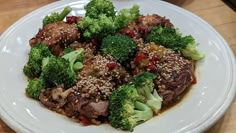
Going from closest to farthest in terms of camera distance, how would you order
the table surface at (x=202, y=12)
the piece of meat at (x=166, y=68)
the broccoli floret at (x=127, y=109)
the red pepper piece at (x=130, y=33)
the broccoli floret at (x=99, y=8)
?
the broccoli floret at (x=127, y=109), the piece of meat at (x=166, y=68), the red pepper piece at (x=130, y=33), the broccoli floret at (x=99, y=8), the table surface at (x=202, y=12)

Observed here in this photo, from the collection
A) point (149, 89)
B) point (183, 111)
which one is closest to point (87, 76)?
point (149, 89)

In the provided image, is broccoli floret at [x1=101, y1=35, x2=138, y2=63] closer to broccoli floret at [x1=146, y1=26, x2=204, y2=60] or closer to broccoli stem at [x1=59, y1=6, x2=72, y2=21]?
broccoli floret at [x1=146, y1=26, x2=204, y2=60]

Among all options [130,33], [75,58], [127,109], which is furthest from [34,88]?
[130,33]

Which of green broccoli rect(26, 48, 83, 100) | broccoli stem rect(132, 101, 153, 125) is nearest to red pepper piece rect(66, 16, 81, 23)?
green broccoli rect(26, 48, 83, 100)

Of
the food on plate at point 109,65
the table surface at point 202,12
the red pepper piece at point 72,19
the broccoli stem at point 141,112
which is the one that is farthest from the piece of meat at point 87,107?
the table surface at point 202,12

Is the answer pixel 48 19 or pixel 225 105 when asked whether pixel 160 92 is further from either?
pixel 48 19

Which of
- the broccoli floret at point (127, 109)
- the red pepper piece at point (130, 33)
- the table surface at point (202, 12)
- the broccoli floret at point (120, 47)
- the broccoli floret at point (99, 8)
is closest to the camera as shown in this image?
the broccoli floret at point (127, 109)

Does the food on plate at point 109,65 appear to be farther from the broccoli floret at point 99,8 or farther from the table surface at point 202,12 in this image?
the table surface at point 202,12
